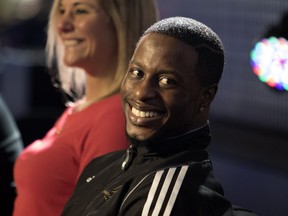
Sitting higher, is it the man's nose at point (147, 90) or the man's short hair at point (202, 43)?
the man's short hair at point (202, 43)

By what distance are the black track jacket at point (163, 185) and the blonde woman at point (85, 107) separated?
402 millimetres

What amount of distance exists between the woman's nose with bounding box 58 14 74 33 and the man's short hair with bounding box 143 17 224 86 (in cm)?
79

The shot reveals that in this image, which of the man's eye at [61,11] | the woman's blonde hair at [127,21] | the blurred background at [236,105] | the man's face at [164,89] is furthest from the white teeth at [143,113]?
the blurred background at [236,105]

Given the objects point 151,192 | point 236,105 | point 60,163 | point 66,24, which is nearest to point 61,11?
point 66,24

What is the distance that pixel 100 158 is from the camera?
5.26 feet

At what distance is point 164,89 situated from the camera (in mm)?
1312

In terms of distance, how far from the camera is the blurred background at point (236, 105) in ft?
13.3

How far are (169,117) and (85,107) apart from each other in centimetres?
81

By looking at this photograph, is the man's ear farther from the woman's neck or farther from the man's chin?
A: the woman's neck

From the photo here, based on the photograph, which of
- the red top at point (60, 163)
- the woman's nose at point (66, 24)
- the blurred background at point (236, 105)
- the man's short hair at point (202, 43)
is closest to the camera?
the man's short hair at point (202, 43)

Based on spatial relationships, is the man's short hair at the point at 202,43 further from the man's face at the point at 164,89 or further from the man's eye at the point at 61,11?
the man's eye at the point at 61,11

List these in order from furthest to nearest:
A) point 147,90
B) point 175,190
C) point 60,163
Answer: point 60,163
point 147,90
point 175,190

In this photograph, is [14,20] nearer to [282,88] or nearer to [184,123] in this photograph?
[282,88]

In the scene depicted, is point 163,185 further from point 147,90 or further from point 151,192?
point 147,90
